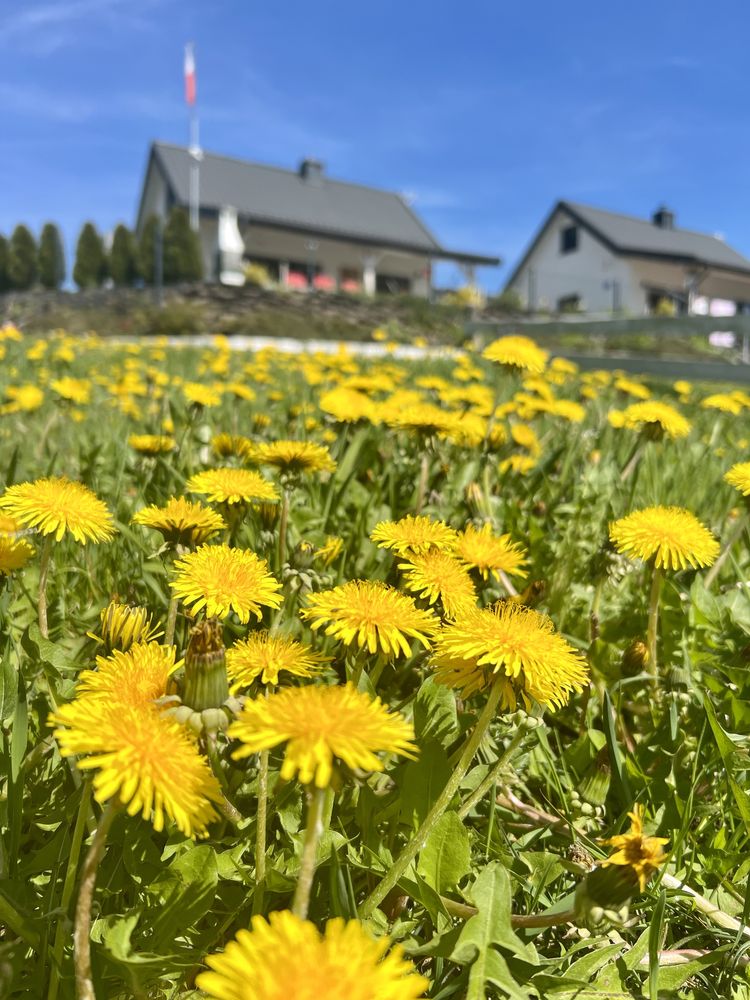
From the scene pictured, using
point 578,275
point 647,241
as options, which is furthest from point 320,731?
point 647,241

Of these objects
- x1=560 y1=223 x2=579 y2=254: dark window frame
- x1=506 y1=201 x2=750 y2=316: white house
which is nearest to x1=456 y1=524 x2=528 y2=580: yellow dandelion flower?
x1=506 y1=201 x2=750 y2=316: white house

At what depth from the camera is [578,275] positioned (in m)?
33.2

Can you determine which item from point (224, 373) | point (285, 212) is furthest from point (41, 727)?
point (285, 212)

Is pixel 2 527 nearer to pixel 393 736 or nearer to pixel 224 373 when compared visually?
pixel 393 736

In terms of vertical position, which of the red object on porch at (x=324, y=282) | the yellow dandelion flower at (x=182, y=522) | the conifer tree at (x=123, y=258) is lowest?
the yellow dandelion flower at (x=182, y=522)

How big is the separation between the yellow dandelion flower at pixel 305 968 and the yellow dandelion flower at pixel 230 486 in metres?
0.80

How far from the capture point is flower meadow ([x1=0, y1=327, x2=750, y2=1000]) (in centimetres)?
62

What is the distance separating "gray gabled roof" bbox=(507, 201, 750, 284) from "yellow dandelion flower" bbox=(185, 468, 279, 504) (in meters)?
32.4

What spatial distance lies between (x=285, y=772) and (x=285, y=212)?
A: 31690 millimetres

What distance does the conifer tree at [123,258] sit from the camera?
2995cm

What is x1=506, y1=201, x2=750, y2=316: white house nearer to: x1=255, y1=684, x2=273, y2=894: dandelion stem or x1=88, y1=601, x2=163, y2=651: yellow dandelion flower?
x1=88, y1=601, x2=163, y2=651: yellow dandelion flower

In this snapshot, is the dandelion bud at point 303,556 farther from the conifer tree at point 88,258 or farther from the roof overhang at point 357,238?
the conifer tree at point 88,258

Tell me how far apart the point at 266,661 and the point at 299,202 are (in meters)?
33.1

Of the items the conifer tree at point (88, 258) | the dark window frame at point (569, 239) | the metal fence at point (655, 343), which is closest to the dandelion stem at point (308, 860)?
the metal fence at point (655, 343)
